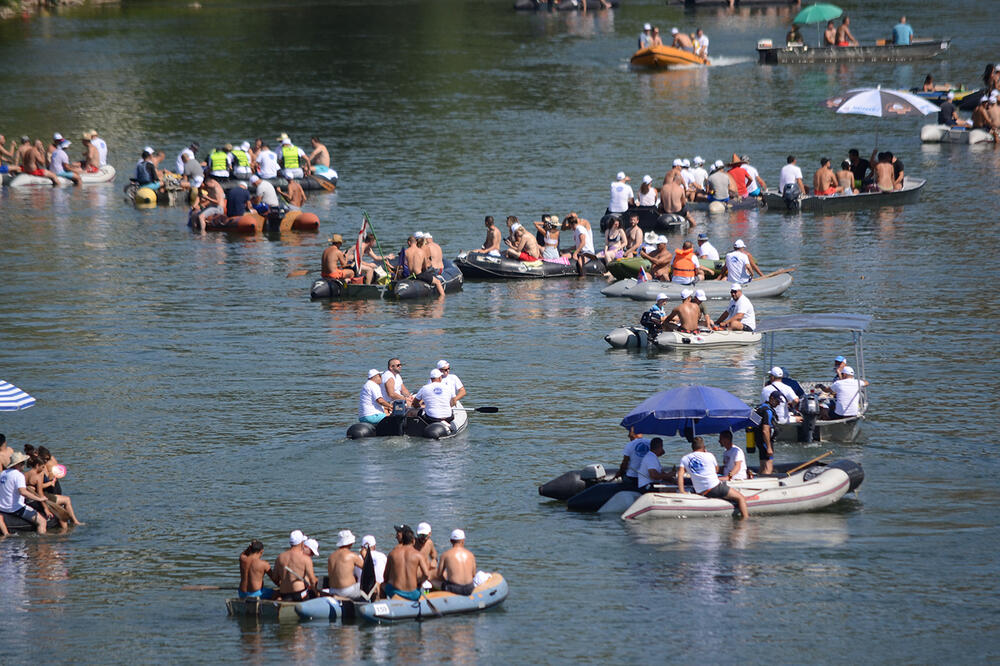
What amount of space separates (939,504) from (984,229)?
24817 mm

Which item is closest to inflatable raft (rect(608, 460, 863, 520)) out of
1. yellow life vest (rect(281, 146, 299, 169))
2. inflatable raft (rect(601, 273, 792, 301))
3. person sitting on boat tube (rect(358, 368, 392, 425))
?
person sitting on boat tube (rect(358, 368, 392, 425))

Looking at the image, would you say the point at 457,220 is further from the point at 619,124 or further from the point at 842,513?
the point at 842,513

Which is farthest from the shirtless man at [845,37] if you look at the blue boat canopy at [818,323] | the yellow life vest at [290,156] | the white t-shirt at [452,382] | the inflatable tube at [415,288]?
the white t-shirt at [452,382]

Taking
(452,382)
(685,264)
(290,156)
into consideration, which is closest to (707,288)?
(685,264)

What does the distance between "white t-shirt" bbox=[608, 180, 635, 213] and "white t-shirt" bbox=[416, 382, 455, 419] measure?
19.2 metres

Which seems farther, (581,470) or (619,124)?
(619,124)

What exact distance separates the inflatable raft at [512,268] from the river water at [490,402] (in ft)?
1.86

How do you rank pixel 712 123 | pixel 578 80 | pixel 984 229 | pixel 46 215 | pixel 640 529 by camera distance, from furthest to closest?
pixel 578 80, pixel 712 123, pixel 46 215, pixel 984 229, pixel 640 529

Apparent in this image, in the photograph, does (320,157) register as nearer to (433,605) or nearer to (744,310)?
(744,310)

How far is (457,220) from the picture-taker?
5097cm

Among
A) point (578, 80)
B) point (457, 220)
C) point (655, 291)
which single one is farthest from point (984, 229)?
point (578, 80)

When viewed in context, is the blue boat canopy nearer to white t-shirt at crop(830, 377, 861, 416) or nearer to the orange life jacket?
white t-shirt at crop(830, 377, 861, 416)

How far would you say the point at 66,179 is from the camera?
197 ft

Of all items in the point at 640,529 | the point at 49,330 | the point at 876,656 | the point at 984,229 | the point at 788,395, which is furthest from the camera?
the point at 984,229
